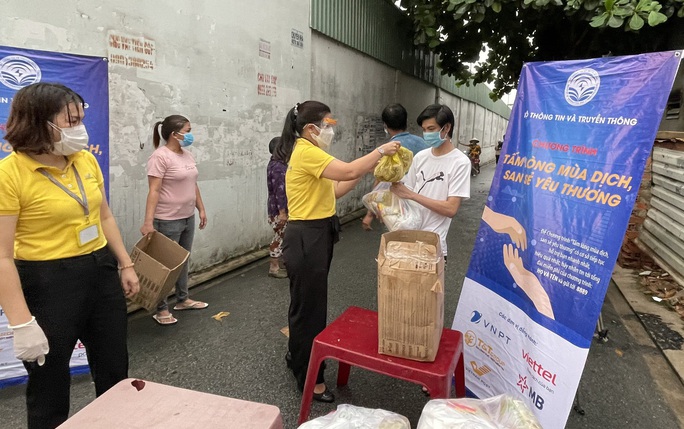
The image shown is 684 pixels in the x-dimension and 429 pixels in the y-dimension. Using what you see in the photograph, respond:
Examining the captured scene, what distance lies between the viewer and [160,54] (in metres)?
4.07

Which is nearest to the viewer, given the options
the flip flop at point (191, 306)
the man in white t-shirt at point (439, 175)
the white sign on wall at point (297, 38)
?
the man in white t-shirt at point (439, 175)

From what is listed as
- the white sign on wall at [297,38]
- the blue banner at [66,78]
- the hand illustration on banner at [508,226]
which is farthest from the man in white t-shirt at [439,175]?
the white sign on wall at [297,38]

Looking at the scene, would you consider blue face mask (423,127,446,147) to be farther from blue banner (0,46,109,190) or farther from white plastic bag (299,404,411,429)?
blue banner (0,46,109,190)

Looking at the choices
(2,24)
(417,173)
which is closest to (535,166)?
(417,173)

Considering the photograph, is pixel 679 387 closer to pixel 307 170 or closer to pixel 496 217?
pixel 496 217

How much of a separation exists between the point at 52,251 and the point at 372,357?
4.80 feet

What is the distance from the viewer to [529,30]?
7.57m

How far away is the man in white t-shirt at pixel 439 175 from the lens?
2682 millimetres

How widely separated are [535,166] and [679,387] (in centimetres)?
215

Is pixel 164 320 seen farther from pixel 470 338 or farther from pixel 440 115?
pixel 440 115

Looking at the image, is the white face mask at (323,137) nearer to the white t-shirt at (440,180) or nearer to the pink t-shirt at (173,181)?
the white t-shirt at (440,180)

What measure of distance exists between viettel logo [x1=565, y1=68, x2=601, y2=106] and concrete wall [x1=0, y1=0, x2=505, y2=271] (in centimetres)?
350

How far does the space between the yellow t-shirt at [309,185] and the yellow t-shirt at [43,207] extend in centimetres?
103

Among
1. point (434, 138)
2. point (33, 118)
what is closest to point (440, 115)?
point (434, 138)
